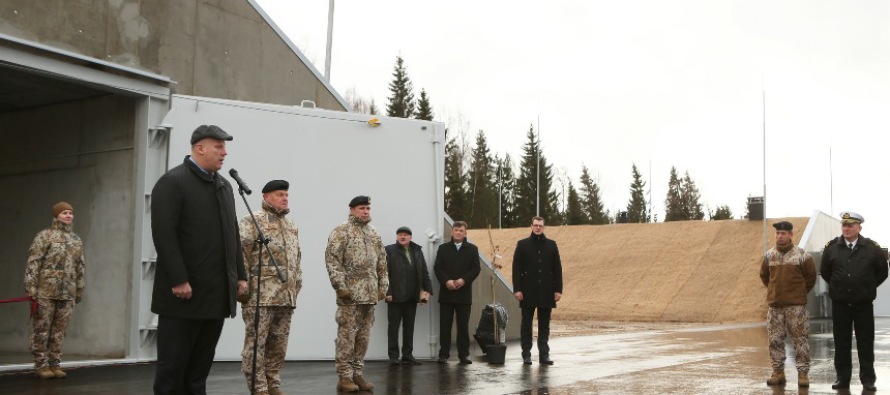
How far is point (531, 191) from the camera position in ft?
237

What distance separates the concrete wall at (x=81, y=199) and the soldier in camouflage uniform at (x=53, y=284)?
1.44 metres

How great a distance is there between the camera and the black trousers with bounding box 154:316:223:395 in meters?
5.31

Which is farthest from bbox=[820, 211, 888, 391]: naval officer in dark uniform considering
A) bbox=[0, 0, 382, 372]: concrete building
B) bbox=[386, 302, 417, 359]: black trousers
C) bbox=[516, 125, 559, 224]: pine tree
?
bbox=[516, 125, 559, 224]: pine tree

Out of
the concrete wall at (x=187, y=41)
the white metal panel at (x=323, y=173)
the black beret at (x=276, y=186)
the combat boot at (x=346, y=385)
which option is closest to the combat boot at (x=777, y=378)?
the combat boot at (x=346, y=385)

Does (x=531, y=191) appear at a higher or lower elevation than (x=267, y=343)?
higher

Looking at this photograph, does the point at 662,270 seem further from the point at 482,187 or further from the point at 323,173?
the point at 482,187

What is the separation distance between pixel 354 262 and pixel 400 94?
59.2m

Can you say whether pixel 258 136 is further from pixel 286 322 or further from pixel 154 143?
pixel 286 322

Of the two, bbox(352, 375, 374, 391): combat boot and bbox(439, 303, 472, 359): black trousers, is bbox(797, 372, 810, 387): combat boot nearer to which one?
bbox(439, 303, 472, 359): black trousers

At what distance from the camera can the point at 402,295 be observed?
38.4 feet

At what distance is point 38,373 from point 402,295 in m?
4.46

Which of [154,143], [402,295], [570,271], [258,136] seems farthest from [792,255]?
[570,271]

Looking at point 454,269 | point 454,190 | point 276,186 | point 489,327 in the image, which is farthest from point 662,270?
point 454,190

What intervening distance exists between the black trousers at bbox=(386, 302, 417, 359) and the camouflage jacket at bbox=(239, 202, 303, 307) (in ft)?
13.1
